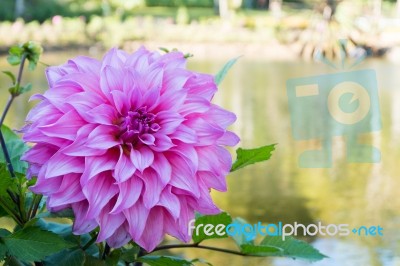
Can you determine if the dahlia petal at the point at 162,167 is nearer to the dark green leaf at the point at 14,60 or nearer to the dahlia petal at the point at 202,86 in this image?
the dahlia petal at the point at 202,86

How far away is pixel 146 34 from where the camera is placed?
10227 millimetres

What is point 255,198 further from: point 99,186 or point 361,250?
point 99,186

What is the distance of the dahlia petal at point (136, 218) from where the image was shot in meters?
0.21

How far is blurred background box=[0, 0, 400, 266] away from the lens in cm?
130

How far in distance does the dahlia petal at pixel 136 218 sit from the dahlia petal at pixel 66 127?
27mm

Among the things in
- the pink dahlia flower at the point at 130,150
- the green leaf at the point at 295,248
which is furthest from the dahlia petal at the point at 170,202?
the green leaf at the point at 295,248

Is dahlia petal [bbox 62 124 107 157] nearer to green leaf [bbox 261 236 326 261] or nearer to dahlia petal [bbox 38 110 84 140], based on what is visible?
dahlia petal [bbox 38 110 84 140]

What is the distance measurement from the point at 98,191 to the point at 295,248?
0.41 feet

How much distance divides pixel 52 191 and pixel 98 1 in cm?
1528

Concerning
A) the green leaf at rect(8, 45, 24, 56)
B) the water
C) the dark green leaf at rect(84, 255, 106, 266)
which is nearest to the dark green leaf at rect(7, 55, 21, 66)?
the green leaf at rect(8, 45, 24, 56)

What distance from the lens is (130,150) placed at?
8.7 inches

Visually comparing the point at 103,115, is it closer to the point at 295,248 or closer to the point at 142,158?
the point at 142,158

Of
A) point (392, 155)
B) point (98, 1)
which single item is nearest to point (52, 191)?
point (392, 155)

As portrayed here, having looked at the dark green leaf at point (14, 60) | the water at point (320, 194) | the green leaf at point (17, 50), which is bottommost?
the water at point (320, 194)
